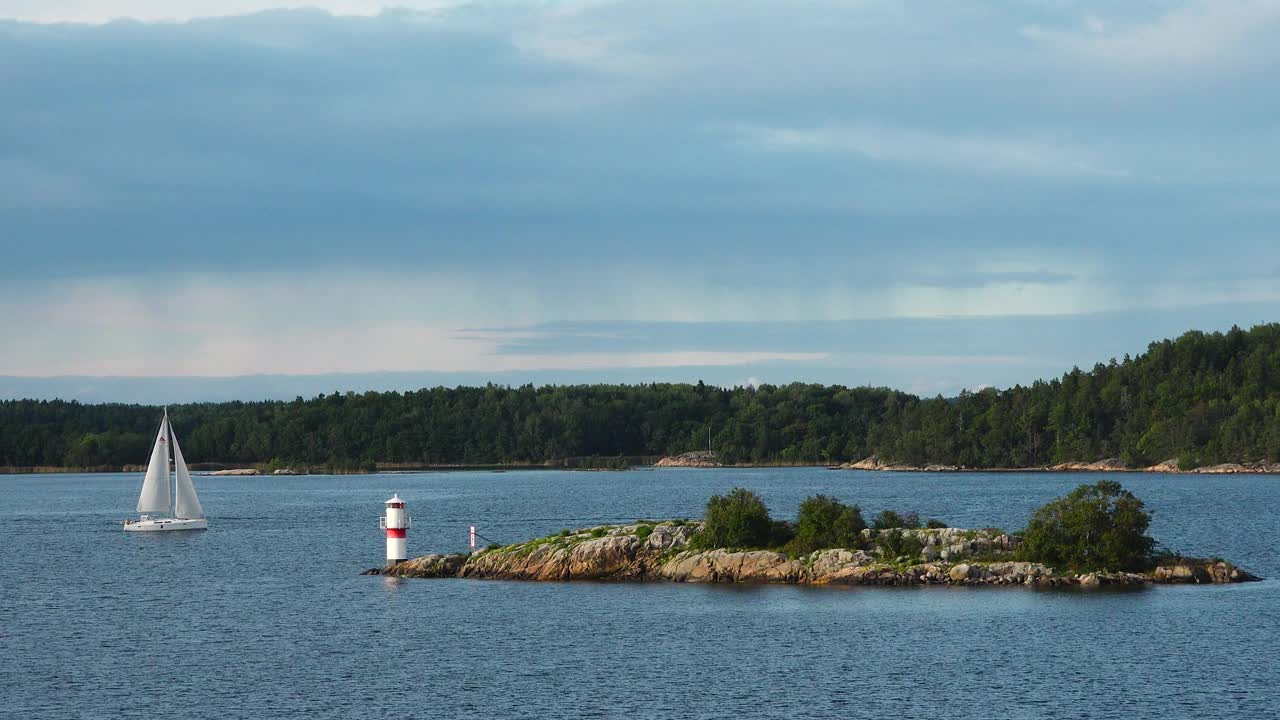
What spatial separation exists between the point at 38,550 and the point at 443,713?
6798 cm

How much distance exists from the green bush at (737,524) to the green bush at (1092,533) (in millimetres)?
12109

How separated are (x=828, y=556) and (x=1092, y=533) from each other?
11405 mm

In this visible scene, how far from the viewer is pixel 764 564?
65.8m

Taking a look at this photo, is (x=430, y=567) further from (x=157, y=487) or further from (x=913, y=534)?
(x=157, y=487)

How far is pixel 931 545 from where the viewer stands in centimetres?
6481

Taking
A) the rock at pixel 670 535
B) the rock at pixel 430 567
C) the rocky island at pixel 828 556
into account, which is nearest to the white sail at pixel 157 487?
the rocky island at pixel 828 556

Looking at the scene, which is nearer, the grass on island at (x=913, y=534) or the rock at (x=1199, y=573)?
the rock at (x=1199, y=573)

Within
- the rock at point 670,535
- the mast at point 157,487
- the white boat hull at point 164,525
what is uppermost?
the mast at point 157,487

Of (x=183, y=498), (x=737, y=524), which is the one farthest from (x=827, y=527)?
(x=183, y=498)

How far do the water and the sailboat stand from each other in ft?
92.2

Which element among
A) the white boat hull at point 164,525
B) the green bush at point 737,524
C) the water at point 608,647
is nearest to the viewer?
the water at point 608,647

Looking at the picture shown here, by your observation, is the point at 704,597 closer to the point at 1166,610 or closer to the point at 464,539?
the point at 1166,610

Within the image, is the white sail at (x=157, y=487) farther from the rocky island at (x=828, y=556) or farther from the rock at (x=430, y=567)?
the rock at (x=430, y=567)

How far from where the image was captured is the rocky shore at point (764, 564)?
61.9 meters
